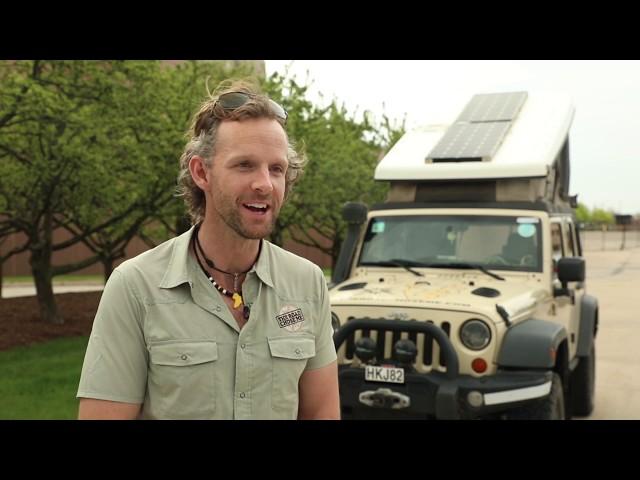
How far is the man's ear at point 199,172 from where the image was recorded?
2012 millimetres

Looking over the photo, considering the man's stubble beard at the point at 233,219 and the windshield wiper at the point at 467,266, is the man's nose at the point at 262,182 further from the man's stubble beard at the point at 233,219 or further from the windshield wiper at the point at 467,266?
the windshield wiper at the point at 467,266

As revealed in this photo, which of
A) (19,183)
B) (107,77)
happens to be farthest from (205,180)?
(19,183)

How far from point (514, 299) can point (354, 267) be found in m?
1.71

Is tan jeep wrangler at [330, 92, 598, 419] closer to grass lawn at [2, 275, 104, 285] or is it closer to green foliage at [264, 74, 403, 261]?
green foliage at [264, 74, 403, 261]

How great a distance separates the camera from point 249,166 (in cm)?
194

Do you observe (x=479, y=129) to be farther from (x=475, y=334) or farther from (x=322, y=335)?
(x=322, y=335)

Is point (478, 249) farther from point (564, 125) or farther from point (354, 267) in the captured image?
point (564, 125)

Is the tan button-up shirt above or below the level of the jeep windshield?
above

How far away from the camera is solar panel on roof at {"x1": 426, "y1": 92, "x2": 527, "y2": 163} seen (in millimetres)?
6988

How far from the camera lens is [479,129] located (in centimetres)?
762

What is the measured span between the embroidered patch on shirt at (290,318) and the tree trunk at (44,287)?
11.8 meters

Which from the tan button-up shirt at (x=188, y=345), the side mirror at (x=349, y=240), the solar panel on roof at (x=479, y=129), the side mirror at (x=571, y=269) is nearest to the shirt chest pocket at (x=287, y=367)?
the tan button-up shirt at (x=188, y=345)

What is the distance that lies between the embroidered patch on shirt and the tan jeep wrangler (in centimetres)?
343

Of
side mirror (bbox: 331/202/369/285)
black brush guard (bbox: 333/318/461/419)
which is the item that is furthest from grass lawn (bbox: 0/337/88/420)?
black brush guard (bbox: 333/318/461/419)
